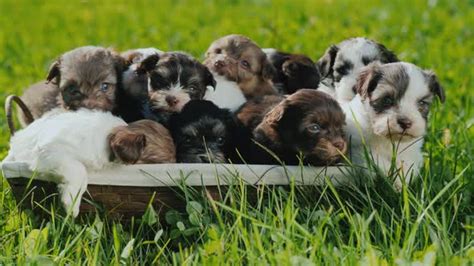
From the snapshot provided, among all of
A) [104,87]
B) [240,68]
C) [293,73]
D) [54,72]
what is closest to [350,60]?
[293,73]

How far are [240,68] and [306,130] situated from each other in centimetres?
134

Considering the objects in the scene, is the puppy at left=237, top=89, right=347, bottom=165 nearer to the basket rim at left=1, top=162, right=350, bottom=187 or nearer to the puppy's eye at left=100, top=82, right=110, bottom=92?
the basket rim at left=1, top=162, right=350, bottom=187

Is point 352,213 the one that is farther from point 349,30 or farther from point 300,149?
point 349,30

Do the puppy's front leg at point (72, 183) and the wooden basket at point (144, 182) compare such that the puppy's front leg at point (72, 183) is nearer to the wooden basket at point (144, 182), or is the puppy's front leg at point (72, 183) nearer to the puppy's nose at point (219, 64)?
the wooden basket at point (144, 182)

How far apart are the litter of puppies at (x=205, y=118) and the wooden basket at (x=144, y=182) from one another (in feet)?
0.29

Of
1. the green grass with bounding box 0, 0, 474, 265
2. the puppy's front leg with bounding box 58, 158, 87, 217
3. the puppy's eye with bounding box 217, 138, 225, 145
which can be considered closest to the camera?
the green grass with bounding box 0, 0, 474, 265

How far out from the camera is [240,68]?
6.67 meters

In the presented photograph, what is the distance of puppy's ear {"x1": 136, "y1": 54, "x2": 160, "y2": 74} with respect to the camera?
6020 mm

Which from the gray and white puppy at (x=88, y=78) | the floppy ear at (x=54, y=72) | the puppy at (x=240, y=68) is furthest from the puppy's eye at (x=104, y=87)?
the puppy at (x=240, y=68)

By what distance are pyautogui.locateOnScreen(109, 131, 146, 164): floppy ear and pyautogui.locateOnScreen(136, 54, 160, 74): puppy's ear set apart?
81 cm

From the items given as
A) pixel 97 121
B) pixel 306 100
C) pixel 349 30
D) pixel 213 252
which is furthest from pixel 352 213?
pixel 349 30

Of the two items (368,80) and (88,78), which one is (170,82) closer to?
(88,78)

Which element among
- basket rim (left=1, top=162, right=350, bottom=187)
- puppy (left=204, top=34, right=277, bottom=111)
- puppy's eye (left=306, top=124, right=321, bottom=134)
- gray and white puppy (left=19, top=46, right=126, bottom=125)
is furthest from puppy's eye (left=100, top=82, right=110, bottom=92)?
puppy's eye (left=306, top=124, right=321, bottom=134)

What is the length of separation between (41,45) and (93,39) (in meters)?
0.64
